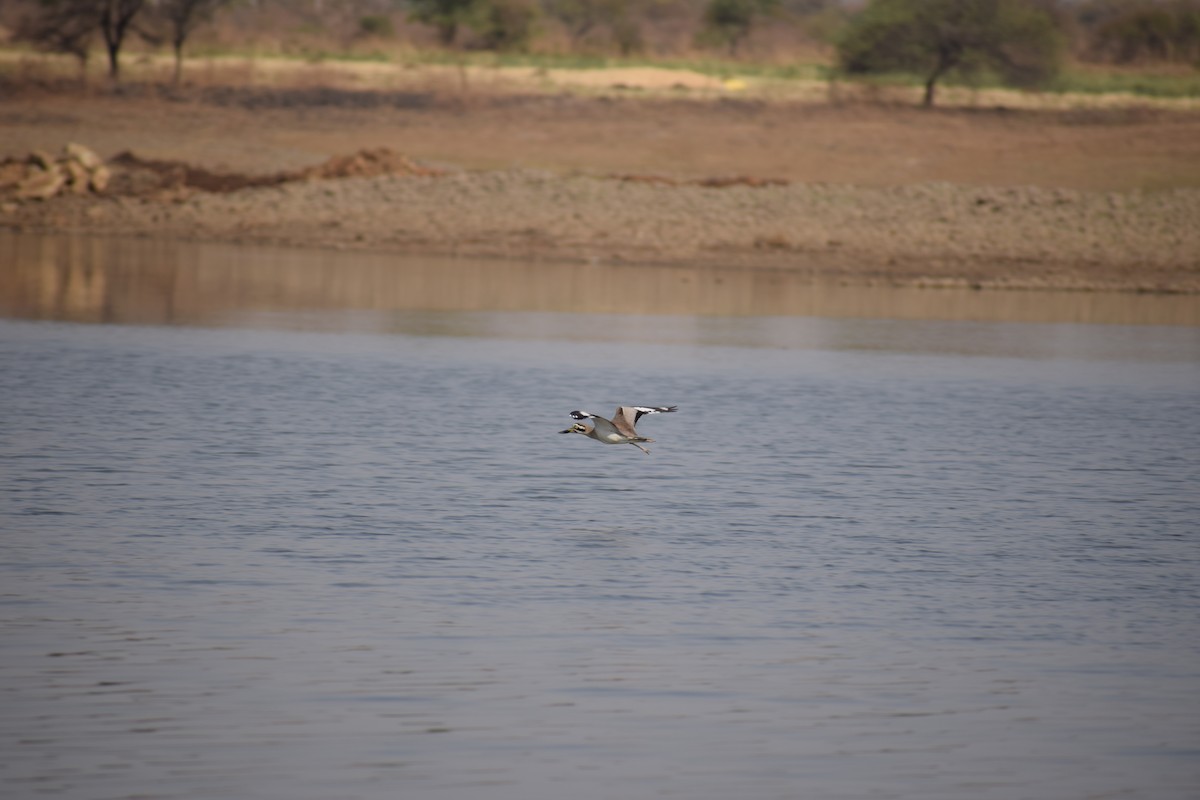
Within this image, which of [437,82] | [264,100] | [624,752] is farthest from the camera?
[437,82]

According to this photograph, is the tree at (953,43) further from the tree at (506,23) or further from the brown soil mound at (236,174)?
the brown soil mound at (236,174)

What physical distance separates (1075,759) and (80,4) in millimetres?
36914

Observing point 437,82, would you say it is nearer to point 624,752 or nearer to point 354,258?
point 354,258

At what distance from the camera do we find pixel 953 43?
4084 centimetres

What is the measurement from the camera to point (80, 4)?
3884 centimetres

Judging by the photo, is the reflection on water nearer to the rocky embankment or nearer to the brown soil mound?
the rocky embankment

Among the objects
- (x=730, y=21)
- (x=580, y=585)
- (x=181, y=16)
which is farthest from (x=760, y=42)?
(x=580, y=585)

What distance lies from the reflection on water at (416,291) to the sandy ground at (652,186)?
0.70 m

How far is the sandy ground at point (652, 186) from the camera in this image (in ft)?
85.1

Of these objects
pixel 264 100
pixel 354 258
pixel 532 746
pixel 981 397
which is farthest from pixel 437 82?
pixel 532 746

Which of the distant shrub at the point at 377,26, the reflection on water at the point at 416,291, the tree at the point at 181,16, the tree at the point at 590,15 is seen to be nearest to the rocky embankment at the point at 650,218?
the reflection on water at the point at 416,291

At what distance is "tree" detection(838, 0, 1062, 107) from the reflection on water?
56.2ft

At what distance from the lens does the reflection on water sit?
20.7 meters

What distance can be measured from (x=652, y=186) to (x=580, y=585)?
770 inches
